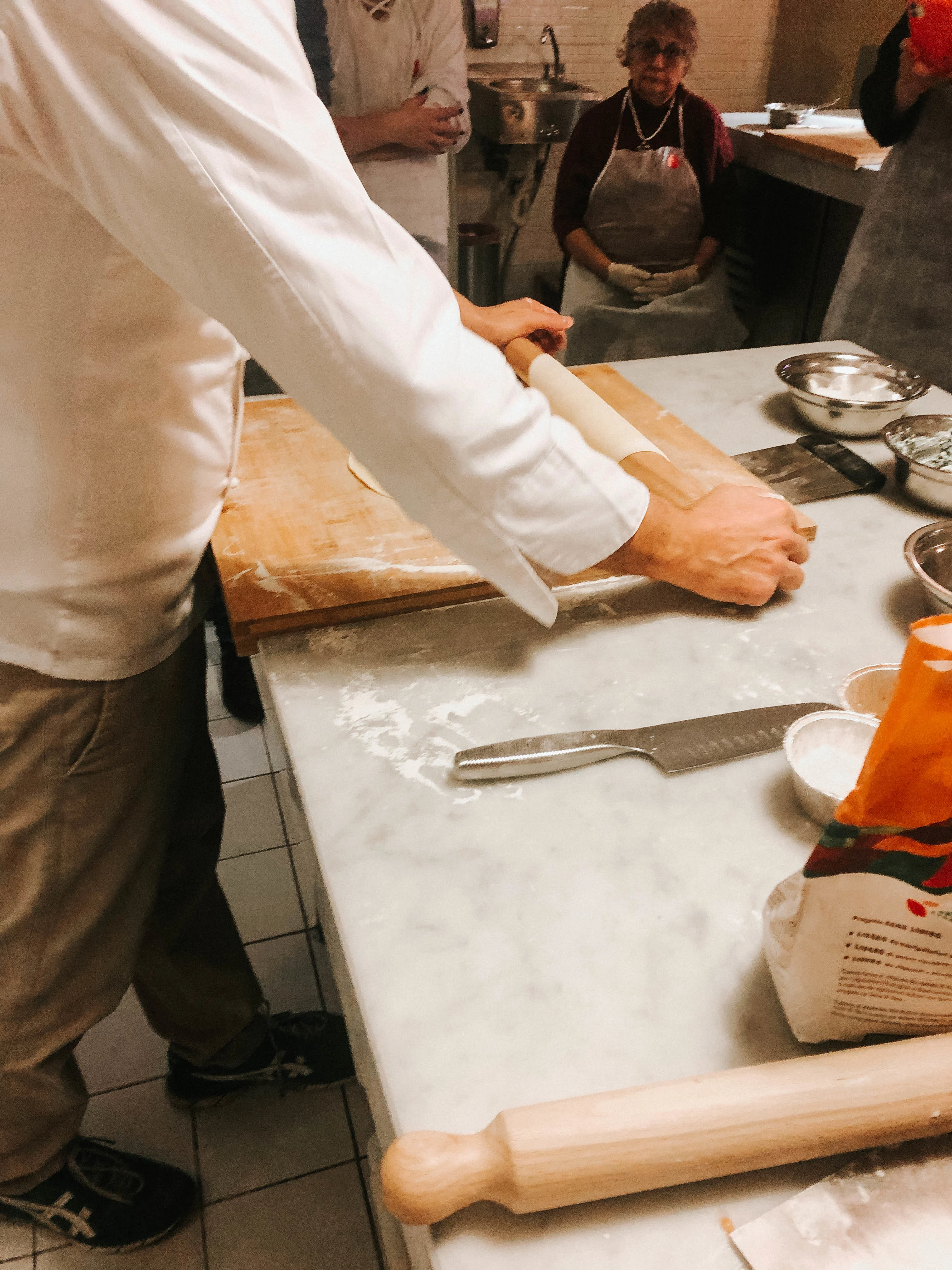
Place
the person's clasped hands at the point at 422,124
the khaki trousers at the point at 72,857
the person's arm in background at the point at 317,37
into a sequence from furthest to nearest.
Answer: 1. the person's clasped hands at the point at 422,124
2. the person's arm in background at the point at 317,37
3. the khaki trousers at the point at 72,857

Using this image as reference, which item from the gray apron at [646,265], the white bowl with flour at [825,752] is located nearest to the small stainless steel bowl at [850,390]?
the white bowl with flour at [825,752]

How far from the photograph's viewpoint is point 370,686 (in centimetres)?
69

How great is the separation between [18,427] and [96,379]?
67 mm

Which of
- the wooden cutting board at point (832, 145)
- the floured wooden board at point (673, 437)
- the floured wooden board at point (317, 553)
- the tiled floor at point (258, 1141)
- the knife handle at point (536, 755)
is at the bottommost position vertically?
the tiled floor at point (258, 1141)

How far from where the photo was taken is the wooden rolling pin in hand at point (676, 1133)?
0.35 metres

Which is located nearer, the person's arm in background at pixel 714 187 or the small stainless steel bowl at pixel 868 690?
the small stainless steel bowl at pixel 868 690

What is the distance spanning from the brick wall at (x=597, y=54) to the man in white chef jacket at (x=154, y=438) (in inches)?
126

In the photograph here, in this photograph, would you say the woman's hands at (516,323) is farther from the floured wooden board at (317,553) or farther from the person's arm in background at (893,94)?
the person's arm in background at (893,94)

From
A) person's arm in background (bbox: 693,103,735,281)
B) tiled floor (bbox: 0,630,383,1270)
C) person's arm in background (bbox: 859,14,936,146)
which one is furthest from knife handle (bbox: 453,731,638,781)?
person's arm in background (bbox: 693,103,735,281)

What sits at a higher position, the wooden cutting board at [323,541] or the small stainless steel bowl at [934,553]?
the small stainless steel bowl at [934,553]

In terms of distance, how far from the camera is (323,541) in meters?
0.83

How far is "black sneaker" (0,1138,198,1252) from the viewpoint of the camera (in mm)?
996

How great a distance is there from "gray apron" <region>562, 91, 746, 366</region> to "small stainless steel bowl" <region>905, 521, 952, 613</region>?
1869 millimetres

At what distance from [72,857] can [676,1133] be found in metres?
0.60
